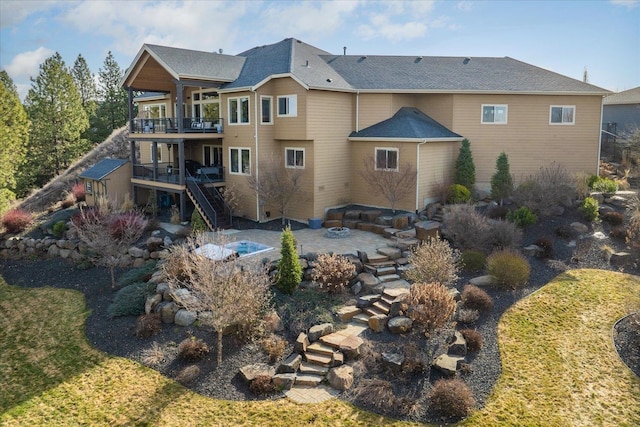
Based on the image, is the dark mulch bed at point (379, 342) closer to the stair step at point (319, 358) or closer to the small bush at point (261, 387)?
the small bush at point (261, 387)

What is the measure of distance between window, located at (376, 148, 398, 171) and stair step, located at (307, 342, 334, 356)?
12.5 metres

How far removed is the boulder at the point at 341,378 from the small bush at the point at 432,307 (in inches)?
95.6

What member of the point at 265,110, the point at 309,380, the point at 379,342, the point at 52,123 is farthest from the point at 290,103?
the point at 52,123

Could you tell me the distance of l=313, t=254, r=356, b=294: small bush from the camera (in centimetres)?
1546

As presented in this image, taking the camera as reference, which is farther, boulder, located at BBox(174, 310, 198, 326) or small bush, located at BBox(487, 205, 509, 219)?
small bush, located at BBox(487, 205, 509, 219)

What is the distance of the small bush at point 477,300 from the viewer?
14.4m

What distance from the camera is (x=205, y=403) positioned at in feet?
36.7

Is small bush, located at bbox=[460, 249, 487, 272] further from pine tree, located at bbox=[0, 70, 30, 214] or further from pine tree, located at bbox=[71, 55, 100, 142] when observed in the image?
pine tree, located at bbox=[71, 55, 100, 142]

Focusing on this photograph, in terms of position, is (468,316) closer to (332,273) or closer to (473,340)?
(473,340)

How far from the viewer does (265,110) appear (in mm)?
23953

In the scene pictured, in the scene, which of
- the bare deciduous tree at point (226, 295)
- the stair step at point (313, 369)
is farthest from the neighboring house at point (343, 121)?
the stair step at point (313, 369)

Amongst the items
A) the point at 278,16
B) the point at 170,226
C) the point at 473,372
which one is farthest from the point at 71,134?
the point at 473,372

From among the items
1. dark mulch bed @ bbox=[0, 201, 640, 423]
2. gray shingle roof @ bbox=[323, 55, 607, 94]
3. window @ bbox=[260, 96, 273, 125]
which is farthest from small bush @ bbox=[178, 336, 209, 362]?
gray shingle roof @ bbox=[323, 55, 607, 94]

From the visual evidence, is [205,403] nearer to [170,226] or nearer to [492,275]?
[492,275]
